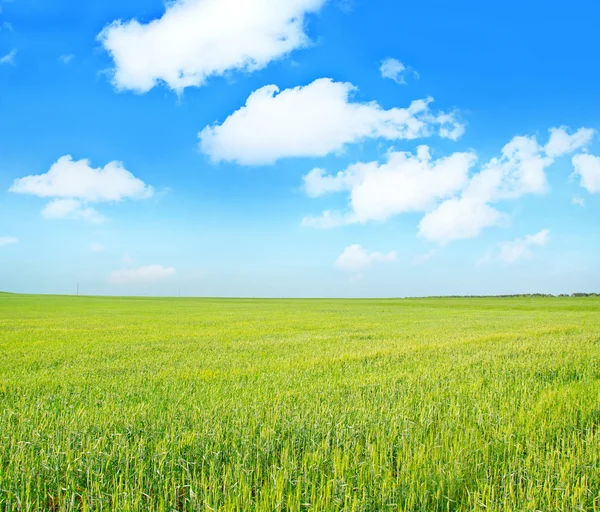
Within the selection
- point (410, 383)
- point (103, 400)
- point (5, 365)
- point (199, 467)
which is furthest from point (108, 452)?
point (5, 365)

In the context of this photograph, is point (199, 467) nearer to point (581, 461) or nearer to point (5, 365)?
point (581, 461)

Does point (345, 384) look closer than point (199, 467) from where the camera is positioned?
No

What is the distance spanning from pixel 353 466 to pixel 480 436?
77.4 inches

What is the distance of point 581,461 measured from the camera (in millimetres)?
4250

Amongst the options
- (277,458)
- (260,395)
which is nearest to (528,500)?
(277,458)

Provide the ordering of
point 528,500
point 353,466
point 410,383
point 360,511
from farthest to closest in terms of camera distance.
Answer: point 410,383
point 353,466
point 528,500
point 360,511

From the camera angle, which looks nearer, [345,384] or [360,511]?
[360,511]

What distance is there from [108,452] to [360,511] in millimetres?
2784

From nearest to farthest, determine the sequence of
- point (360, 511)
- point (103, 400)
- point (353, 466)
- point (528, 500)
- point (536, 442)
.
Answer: point (360, 511)
point (528, 500)
point (353, 466)
point (536, 442)
point (103, 400)

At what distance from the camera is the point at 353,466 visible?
3928 mm

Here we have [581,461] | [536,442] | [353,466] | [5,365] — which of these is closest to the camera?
[353,466]

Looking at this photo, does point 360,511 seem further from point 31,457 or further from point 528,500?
point 31,457

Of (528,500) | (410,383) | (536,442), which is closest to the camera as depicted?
(528,500)

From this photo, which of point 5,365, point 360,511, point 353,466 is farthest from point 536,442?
point 5,365
